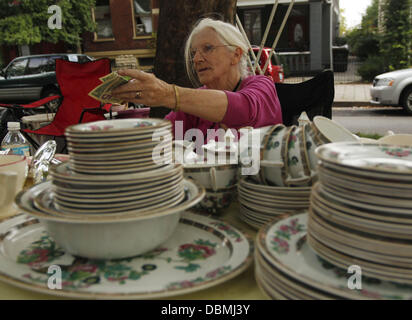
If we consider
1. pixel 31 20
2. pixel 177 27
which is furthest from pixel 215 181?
pixel 31 20

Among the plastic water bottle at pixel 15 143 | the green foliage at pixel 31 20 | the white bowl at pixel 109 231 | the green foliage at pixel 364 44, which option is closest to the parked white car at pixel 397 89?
the plastic water bottle at pixel 15 143

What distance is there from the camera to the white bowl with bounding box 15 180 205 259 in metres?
0.71

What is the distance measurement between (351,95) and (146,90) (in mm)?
10732

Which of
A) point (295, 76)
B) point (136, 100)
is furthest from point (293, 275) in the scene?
point (295, 76)

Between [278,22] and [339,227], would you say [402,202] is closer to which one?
[339,227]

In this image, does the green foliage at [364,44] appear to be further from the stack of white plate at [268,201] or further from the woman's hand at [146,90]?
the stack of white plate at [268,201]

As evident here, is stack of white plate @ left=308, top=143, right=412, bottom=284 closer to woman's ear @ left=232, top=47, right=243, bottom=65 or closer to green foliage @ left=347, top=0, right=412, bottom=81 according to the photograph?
woman's ear @ left=232, top=47, right=243, bottom=65

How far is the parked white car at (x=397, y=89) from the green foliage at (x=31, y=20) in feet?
37.1

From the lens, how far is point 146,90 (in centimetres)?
144

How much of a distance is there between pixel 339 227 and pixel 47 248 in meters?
0.59

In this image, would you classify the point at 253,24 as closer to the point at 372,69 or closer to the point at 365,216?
the point at 372,69

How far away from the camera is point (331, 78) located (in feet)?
8.03

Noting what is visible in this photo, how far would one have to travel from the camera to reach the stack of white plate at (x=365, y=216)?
0.59 metres

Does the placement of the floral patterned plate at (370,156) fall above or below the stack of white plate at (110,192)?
above
